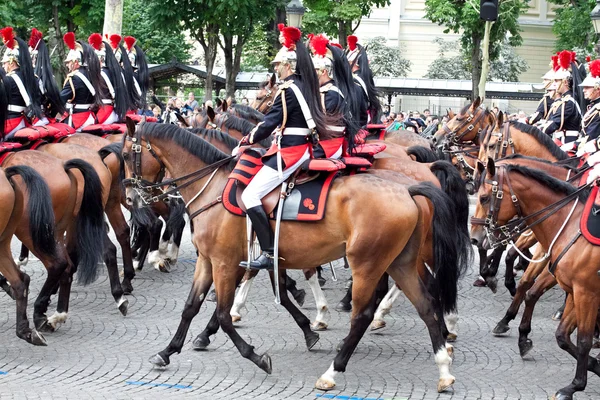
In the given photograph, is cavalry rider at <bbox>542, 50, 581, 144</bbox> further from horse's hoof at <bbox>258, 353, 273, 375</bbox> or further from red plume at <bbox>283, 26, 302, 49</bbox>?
horse's hoof at <bbox>258, 353, 273, 375</bbox>

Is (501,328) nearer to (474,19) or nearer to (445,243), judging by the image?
(445,243)

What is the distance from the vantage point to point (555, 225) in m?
9.16

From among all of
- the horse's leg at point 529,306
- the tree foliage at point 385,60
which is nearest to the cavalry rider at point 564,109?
the horse's leg at point 529,306

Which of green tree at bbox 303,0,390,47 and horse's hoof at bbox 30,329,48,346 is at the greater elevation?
green tree at bbox 303,0,390,47

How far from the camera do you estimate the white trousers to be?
353 inches

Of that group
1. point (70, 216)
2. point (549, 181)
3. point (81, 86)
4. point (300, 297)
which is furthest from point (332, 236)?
point (81, 86)

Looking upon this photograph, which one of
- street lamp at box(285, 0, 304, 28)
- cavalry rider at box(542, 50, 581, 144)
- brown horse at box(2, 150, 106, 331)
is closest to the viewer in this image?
brown horse at box(2, 150, 106, 331)

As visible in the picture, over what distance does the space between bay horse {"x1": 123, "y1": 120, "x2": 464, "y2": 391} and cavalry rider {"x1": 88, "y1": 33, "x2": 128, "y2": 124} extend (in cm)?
498

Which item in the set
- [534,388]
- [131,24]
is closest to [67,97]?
[534,388]

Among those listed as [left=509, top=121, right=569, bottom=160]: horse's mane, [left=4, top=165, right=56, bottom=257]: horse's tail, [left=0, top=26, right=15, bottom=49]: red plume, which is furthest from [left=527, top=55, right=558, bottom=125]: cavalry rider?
[left=4, top=165, right=56, bottom=257]: horse's tail

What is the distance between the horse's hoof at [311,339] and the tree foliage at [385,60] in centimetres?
4109

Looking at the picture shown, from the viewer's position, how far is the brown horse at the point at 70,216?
34.7ft

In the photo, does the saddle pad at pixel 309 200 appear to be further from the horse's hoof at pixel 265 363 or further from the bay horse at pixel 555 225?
the bay horse at pixel 555 225

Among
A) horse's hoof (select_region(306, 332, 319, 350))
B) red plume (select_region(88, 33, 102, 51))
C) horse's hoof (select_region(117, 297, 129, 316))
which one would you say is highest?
red plume (select_region(88, 33, 102, 51))
